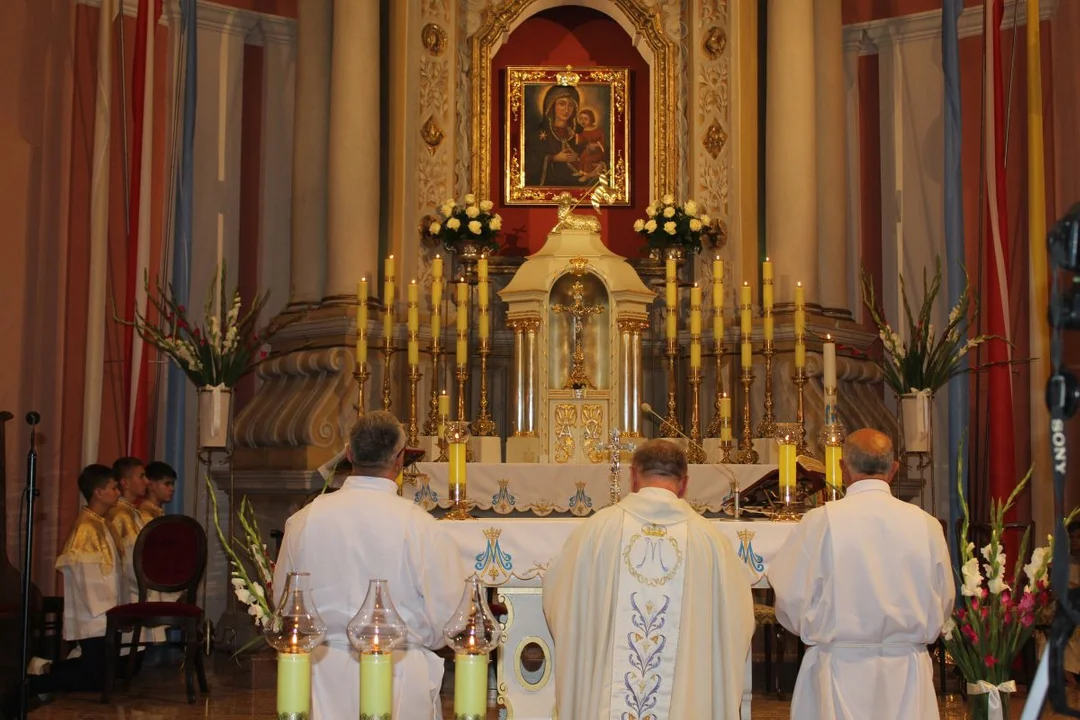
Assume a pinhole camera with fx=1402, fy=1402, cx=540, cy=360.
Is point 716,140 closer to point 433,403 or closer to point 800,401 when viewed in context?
point 800,401

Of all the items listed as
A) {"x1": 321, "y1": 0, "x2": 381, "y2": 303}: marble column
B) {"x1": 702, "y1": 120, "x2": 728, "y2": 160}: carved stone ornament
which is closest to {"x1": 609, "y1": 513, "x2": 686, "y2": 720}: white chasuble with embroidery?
{"x1": 321, "y1": 0, "x2": 381, "y2": 303}: marble column

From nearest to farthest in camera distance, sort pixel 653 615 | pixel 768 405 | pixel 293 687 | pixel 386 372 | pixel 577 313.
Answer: pixel 293 687 → pixel 653 615 → pixel 386 372 → pixel 577 313 → pixel 768 405

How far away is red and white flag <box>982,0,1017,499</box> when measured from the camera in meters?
9.18

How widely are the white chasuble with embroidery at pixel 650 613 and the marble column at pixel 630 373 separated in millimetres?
4058

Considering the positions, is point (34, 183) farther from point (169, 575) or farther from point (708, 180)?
point (708, 180)

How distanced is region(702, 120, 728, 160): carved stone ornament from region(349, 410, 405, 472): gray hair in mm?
6253

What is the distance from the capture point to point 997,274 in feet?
30.5

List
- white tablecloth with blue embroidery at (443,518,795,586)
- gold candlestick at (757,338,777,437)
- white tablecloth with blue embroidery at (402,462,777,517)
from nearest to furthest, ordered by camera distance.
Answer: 1. white tablecloth with blue embroidery at (443,518,795,586)
2. white tablecloth with blue embroidery at (402,462,777,517)
3. gold candlestick at (757,338,777,437)

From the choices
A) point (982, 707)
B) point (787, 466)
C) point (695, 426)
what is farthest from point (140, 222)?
point (982, 707)

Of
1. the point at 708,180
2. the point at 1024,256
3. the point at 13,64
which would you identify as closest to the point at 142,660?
the point at 13,64

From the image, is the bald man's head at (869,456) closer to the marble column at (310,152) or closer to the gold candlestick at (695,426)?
the gold candlestick at (695,426)

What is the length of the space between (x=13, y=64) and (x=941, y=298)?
703 cm

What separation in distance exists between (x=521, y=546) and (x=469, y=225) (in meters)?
4.32

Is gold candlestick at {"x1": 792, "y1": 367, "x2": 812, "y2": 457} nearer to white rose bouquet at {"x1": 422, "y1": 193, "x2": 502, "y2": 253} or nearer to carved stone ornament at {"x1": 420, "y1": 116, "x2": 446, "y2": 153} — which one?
white rose bouquet at {"x1": 422, "y1": 193, "x2": 502, "y2": 253}
